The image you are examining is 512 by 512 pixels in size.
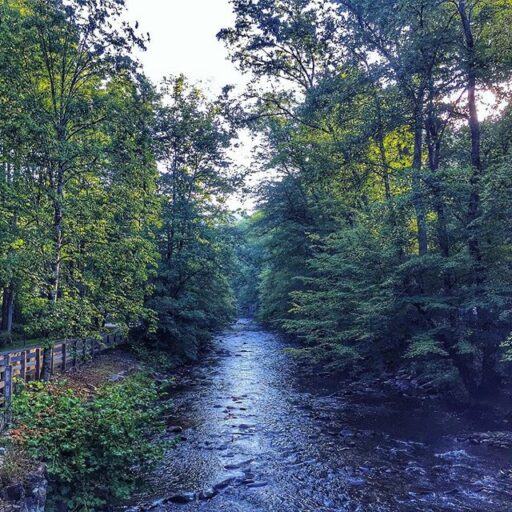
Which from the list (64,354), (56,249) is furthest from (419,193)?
(64,354)

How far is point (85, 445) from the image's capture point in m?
6.22

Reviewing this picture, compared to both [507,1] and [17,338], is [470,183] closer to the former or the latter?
[507,1]

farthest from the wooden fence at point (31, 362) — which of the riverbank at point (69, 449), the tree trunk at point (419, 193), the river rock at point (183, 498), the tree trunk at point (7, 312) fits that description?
the tree trunk at point (419, 193)

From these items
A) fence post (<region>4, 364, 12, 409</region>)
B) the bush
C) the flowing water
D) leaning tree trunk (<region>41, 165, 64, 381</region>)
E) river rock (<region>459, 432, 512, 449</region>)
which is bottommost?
the flowing water

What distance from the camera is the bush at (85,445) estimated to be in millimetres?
5801

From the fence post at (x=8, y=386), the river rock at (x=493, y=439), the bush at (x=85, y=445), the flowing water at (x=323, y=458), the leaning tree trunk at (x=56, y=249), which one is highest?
the leaning tree trunk at (x=56, y=249)

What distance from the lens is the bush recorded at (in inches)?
228

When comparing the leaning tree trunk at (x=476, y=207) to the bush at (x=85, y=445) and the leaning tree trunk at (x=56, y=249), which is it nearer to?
the bush at (x=85, y=445)

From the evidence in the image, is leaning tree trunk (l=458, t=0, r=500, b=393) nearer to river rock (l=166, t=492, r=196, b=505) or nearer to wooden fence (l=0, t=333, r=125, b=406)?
river rock (l=166, t=492, r=196, b=505)

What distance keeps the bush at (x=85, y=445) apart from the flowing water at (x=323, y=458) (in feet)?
3.04

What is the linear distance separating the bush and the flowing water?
3.04 feet

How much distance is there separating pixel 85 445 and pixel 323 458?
5111 millimetres

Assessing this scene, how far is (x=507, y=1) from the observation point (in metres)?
13.8

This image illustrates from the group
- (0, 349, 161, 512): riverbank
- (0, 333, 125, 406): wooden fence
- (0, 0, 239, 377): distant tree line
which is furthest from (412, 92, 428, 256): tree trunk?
(0, 333, 125, 406): wooden fence
